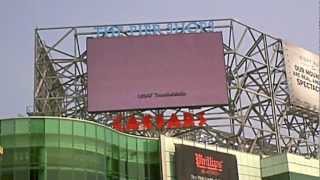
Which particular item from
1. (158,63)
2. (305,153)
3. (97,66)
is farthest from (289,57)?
(97,66)

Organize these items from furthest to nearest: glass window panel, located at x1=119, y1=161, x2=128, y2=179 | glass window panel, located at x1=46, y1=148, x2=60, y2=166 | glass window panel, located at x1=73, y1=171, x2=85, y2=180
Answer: glass window panel, located at x1=119, y1=161, x2=128, y2=179 < glass window panel, located at x1=73, y1=171, x2=85, y2=180 < glass window panel, located at x1=46, y1=148, x2=60, y2=166

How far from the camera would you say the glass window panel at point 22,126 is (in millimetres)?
39906

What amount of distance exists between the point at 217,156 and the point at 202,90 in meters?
6.71

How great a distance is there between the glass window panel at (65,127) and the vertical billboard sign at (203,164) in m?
6.82

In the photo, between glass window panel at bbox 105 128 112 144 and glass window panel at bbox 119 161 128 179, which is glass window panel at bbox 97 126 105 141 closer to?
glass window panel at bbox 105 128 112 144

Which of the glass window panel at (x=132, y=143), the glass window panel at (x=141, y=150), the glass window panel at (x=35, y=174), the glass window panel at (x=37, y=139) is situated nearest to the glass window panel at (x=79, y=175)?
the glass window panel at (x=35, y=174)

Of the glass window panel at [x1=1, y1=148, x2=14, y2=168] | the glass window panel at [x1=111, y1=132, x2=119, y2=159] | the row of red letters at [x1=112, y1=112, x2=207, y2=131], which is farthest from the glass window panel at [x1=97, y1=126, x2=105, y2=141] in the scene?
the row of red letters at [x1=112, y1=112, x2=207, y2=131]

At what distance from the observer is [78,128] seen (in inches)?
1607

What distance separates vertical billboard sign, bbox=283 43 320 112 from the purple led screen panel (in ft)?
20.9

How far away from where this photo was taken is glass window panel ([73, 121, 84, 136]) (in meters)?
40.7

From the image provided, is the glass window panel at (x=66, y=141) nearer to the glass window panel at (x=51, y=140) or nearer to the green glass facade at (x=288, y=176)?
the glass window panel at (x=51, y=140)

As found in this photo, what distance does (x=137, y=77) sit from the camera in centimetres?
5178

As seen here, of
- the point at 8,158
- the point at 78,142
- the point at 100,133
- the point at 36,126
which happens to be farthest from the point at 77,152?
the point at 8,158

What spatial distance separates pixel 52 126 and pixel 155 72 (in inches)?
520
